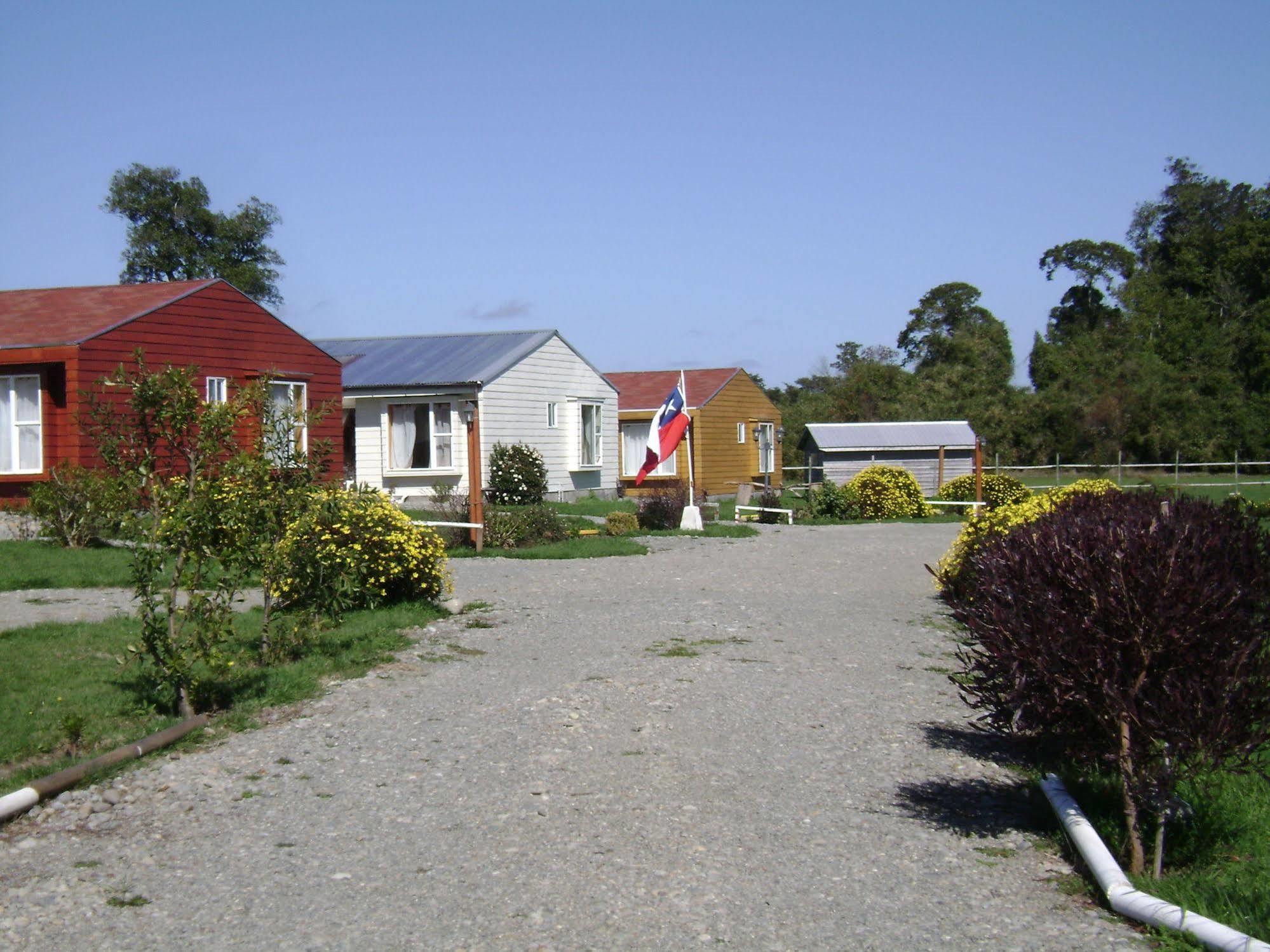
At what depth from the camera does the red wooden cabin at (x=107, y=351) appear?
61.6 feet

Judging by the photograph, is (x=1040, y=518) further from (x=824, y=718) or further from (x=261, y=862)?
(x=261, y=862)

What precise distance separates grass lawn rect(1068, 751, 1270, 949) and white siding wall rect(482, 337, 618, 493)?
22.4 metres

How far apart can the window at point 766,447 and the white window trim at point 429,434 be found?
13.4m

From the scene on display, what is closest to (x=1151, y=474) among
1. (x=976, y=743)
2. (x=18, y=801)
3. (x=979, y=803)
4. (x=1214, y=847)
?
(x=976, y=743)

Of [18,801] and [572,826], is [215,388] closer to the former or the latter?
[18,801]

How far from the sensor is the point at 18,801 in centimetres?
563

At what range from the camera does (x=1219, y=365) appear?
171 feet

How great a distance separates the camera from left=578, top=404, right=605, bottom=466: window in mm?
32656

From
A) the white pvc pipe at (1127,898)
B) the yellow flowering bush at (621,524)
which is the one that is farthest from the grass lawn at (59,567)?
the white pvc pipe at (1127,898)

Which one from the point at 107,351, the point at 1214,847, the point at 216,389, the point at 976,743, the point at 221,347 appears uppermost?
the point at 221,347

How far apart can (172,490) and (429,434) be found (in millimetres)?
21322

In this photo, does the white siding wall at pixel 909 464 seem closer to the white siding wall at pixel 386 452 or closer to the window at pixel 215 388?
the white siding wall at pixel 386 452

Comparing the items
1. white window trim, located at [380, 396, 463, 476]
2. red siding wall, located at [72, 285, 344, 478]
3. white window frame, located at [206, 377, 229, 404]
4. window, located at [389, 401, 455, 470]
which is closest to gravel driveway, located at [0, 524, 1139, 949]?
red siding wall, located at [72, 285, 344, 478]

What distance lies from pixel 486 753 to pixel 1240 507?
4.16 metres
